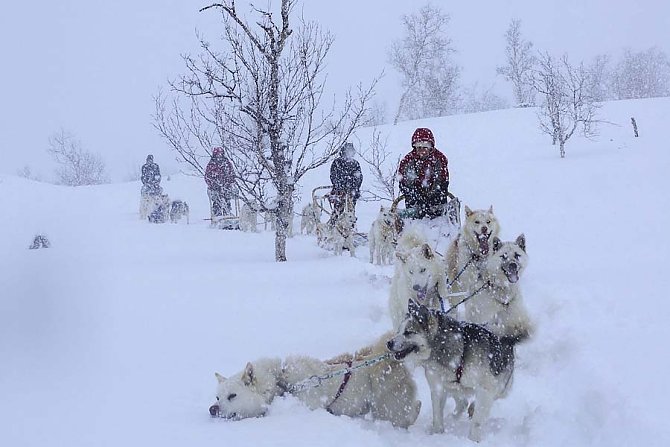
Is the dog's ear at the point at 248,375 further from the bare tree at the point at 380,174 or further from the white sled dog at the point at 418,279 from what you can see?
the bare tree at the point at 380,174

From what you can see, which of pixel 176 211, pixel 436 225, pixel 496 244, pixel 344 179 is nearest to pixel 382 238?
pixel 344 179

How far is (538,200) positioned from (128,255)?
11039mm

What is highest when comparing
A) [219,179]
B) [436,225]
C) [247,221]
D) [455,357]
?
[219,179]

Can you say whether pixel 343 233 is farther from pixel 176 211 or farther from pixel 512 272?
pixel 176 211

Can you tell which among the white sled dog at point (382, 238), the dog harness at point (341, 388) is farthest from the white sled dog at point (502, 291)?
the white sled dog at point (382, 238)

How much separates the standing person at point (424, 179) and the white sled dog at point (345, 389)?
260cm

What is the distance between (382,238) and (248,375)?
673cm

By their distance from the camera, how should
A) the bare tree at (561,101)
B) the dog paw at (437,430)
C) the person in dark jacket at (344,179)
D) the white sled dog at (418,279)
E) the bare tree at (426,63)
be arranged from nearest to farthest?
the dog paw at (437,430)
the white sled dog at (418,279)
the person in dark jacket at (344,179)
the bare tree at (561,101)
the bare tree at (426,63)

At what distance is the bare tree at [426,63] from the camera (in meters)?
39.0

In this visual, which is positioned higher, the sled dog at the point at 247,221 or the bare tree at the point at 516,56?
the bare tree at the point at 516,56

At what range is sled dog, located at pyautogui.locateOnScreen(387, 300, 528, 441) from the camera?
3.47 m

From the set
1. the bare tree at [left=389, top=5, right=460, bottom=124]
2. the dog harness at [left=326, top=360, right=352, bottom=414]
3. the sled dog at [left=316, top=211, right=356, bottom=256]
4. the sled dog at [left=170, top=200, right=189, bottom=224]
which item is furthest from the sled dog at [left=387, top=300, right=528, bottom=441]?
the bare tree at [left=389, top=5, right=460, bottom=124]

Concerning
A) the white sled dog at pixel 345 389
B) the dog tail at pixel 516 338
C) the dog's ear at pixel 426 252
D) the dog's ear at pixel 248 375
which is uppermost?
the dog's ear at pixel 426 252

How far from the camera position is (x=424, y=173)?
20.0 feet
